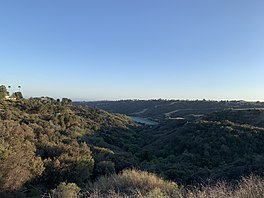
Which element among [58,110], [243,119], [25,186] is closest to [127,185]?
[25,186]

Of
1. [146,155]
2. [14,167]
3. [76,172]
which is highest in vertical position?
[14,167]

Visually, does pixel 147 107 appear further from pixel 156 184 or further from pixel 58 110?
pixel 156 184

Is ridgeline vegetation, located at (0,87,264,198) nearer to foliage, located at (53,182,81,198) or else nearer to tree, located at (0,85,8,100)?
foliage, located at (53,182,81,198)

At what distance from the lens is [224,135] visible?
34219mm

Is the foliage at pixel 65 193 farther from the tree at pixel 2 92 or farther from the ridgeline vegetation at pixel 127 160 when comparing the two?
the tree at pixel 2 92

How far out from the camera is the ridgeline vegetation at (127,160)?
879 cm

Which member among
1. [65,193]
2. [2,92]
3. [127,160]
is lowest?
[127,160]

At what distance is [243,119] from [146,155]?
2242 cm

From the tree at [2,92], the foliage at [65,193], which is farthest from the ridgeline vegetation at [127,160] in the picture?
the tree at [2,92]

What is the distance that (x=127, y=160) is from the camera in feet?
76.0

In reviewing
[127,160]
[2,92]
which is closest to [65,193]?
[127,160]

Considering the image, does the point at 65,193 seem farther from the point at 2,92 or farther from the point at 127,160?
the point at 2,92

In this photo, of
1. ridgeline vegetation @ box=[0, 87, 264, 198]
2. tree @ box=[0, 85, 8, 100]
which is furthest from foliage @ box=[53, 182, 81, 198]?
tree @ box=[0, 85, 8, 100]

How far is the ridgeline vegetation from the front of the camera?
28.8 ft
